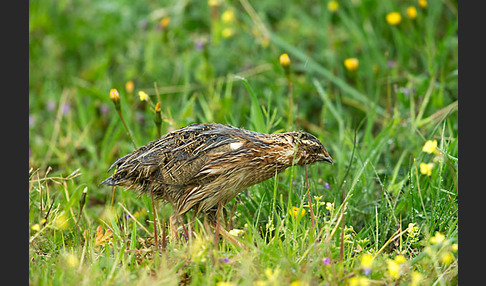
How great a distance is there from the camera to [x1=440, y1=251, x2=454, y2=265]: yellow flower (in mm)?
3885

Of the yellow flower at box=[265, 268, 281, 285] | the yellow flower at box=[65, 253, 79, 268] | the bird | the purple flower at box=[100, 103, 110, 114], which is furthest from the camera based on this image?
the purple flower at box=[100, 103, 110, 114]

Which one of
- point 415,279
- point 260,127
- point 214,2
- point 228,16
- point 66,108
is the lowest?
point 415,279

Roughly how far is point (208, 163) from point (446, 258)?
1.65 m

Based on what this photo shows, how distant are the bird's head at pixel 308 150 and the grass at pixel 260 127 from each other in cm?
26

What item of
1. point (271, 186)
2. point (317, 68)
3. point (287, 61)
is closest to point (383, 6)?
point (317, 68)

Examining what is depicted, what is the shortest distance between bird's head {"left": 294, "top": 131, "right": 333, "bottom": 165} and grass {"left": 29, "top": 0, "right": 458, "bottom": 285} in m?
0.26

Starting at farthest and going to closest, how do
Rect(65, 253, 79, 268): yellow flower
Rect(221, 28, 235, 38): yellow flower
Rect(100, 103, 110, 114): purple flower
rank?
Rect(221, 28, 235, 38): yellow flower, Rect(100, 103, 110, 114): purple flower, Rect(65, 253, 79, 268): yellow flower

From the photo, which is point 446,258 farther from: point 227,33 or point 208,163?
point 227,33

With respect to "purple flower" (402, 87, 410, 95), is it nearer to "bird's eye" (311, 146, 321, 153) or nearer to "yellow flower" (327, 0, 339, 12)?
"yellow flower" (327, 0, 339, 12)

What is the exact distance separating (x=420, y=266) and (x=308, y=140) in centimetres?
115

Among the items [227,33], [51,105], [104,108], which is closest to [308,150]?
[227,33]

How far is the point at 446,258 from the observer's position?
388 cm

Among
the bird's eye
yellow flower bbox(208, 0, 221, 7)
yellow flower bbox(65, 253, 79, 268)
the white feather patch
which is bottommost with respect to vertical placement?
yellow flower bbox(65, 253, 79, 268)

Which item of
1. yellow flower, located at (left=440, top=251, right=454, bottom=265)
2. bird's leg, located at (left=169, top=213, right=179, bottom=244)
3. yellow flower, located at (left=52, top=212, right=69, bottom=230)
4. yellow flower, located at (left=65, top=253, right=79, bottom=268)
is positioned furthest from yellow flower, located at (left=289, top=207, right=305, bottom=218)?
yellow flower, located at (left=52, top=212, right=69, bottom=230)
